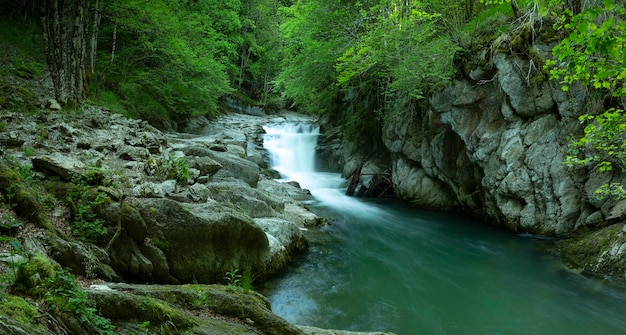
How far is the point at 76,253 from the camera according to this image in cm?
421

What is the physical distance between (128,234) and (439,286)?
7199mm

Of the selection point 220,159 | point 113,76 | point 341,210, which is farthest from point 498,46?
point 113,76

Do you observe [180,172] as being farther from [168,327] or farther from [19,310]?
[19,310]

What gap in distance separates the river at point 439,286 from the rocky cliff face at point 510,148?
3.67ft

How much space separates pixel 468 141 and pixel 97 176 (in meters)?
12.8

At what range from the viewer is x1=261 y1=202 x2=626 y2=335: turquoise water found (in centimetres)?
704

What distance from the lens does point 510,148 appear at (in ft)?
40.7

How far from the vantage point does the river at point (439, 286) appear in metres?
7.06

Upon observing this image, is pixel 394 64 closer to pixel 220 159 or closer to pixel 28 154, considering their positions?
pixel 220 159

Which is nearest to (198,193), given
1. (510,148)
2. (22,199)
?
(22,199)

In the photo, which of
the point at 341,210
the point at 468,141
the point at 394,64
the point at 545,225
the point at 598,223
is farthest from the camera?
the point at 341,210

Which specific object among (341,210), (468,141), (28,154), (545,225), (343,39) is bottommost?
(341,210)

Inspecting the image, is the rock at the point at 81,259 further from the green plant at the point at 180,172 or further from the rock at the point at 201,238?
the green plant at the point at 180,172

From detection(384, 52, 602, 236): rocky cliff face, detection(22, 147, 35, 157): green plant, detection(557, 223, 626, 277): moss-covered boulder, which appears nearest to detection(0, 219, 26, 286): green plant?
detection(22, 147, 35, 157): green plant
